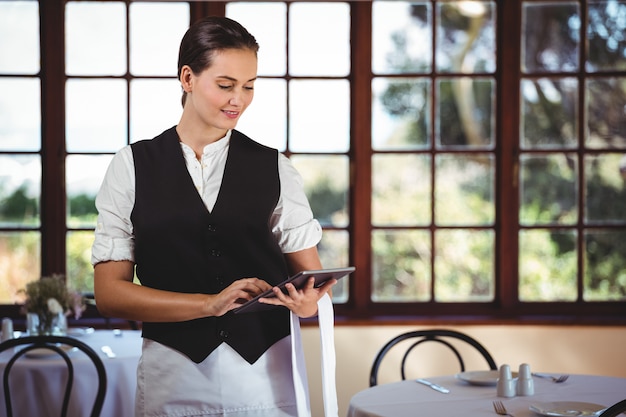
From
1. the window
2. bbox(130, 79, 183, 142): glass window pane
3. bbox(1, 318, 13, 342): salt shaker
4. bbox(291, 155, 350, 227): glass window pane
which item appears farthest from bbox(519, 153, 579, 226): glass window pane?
bbox(1, 318, 13, 342): salt shaker

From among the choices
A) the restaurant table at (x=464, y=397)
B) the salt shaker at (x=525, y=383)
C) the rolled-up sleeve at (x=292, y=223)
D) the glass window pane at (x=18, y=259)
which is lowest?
the restaurant table at (x=464, y=397)

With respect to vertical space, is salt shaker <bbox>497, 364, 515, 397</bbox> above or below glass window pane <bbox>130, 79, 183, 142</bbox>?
below

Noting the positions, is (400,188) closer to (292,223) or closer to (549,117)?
(549,117)

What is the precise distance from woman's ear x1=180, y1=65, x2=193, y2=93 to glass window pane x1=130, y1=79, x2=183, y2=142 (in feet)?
8.30

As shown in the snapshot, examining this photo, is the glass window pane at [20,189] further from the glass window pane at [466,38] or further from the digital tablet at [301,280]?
the digital tablet at [301,280]

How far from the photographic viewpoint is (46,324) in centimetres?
330

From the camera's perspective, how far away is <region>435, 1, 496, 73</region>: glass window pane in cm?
405

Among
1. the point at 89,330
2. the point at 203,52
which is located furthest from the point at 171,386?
the point at 89,330

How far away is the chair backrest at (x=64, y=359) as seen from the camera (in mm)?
2627

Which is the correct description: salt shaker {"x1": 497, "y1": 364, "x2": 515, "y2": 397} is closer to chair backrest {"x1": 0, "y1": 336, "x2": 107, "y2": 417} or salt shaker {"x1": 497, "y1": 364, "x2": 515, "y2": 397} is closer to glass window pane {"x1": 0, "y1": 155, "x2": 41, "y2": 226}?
chair backrest {"x1": 0, "y1": 336, "x2": 107, "y2": 417}

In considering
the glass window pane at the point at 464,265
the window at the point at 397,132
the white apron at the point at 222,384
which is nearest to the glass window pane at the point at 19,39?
the window at the point at 397,132

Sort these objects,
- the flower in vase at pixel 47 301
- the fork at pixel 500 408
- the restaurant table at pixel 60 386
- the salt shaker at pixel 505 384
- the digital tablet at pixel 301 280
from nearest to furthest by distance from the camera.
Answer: the digital tablet at pixel 301 280, the fork at pixel 500 408, the salt shaker at pixel 505 384, the restaurant table at pixel 60 386, the flower in vase at pixel 47 301

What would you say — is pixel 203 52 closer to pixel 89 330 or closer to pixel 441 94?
pixel 89 330

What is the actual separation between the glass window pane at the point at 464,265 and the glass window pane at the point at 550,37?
2.79 feet
